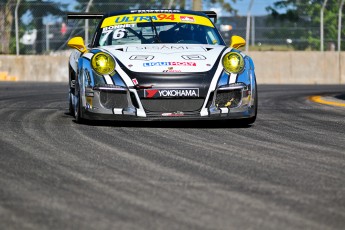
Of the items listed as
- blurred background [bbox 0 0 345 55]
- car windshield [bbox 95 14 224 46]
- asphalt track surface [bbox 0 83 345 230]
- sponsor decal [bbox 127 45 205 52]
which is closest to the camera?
asphalt track surface [bbox 0 83 345 230]

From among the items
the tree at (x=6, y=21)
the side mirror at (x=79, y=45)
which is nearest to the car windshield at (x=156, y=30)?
the side mirror at (x=79, y=45)

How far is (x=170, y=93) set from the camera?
899 centimetres

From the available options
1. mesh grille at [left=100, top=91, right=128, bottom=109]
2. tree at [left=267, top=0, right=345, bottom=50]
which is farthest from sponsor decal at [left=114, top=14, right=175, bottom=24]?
tree at [left=267, top=0, right=345, bottom=50]

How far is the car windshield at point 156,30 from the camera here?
411 inches

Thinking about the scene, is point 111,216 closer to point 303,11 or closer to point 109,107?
point 109,107

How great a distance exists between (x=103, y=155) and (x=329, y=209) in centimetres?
245

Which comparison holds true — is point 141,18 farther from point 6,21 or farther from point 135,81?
point 6,21

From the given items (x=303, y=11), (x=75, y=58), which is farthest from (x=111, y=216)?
(x=303, y=11)

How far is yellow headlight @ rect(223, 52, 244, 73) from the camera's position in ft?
30.3

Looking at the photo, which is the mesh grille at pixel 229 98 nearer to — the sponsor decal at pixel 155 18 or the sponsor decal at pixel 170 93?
the sponsor decal at pixel 170 93

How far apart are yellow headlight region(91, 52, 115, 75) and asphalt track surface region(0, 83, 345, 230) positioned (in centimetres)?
54

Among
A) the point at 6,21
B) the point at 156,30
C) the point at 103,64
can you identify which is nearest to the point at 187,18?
the point at 156,30

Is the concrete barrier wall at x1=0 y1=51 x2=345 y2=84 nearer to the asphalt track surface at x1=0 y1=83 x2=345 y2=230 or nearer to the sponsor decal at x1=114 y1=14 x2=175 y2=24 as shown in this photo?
the sponsor decal at x1=114 y1=14 x2=175 y2=24

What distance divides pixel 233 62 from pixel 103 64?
1228mm
